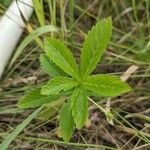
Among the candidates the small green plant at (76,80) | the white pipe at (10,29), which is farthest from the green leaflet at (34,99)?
the white pipe at (10,29)

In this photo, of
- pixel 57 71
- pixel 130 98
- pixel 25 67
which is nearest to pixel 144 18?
pixel 130 98

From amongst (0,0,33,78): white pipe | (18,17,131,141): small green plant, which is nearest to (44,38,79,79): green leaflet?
(18,17,131,141): small green plant

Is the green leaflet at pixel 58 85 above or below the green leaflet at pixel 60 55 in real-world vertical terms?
below

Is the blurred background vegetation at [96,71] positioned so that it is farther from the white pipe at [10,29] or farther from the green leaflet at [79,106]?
the green leaflet at [79,106]

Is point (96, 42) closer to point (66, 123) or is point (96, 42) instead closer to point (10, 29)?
point (66, 123)

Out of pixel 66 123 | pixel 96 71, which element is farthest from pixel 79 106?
pixel 96 71

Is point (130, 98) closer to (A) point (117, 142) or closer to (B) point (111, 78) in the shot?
(A) point (117, 142)
